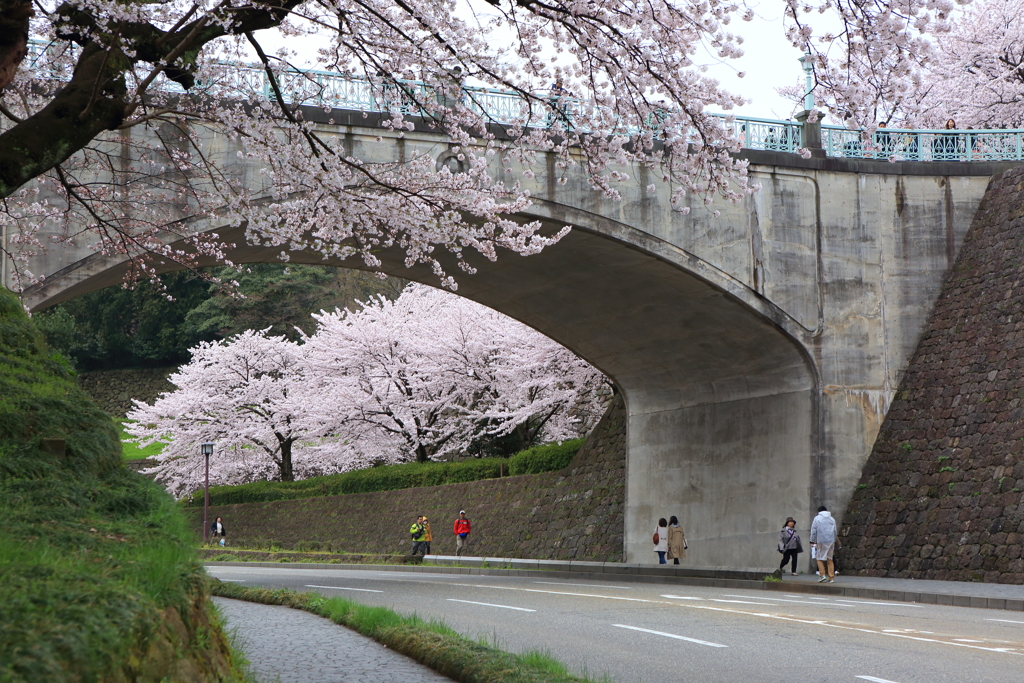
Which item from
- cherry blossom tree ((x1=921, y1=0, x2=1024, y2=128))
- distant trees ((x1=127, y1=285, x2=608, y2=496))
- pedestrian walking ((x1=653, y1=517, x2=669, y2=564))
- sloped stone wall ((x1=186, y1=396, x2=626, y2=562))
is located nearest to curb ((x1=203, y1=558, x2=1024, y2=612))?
pedestrian walking ((x1=653, y1=517, x2=669, y2=564))

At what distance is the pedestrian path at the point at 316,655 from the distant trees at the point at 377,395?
18450 mm

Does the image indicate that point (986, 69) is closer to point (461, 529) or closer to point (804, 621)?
point (461, 529)

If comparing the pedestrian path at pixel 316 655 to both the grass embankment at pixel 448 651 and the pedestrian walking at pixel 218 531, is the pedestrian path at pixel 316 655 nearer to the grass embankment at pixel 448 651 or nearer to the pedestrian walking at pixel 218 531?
the grass embankment at pixel 448 651

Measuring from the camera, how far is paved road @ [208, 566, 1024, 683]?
709 centimetres

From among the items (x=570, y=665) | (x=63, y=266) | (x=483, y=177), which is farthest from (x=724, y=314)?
(x=570, y=665)

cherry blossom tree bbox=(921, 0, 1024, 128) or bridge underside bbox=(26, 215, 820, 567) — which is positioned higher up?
cherry blossom tree bbox=(921, 0, 1024, 128)

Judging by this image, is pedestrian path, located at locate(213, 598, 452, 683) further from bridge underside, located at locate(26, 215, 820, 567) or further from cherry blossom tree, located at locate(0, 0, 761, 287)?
bridge underside, located at locate(26, 215, 820, 567)

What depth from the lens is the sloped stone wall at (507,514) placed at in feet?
79.6

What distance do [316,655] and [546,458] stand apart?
62.7 ft

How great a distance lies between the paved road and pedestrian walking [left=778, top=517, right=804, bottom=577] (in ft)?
7.56

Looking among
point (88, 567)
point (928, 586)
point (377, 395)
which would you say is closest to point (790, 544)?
point (928, 586)

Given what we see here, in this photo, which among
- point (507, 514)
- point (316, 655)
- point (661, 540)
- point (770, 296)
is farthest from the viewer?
point (507, 514)

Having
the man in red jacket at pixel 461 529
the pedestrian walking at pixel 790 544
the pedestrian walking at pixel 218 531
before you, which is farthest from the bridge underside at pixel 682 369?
the pedestrian walking at pixel 218 531

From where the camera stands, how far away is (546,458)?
26781 millimetres
